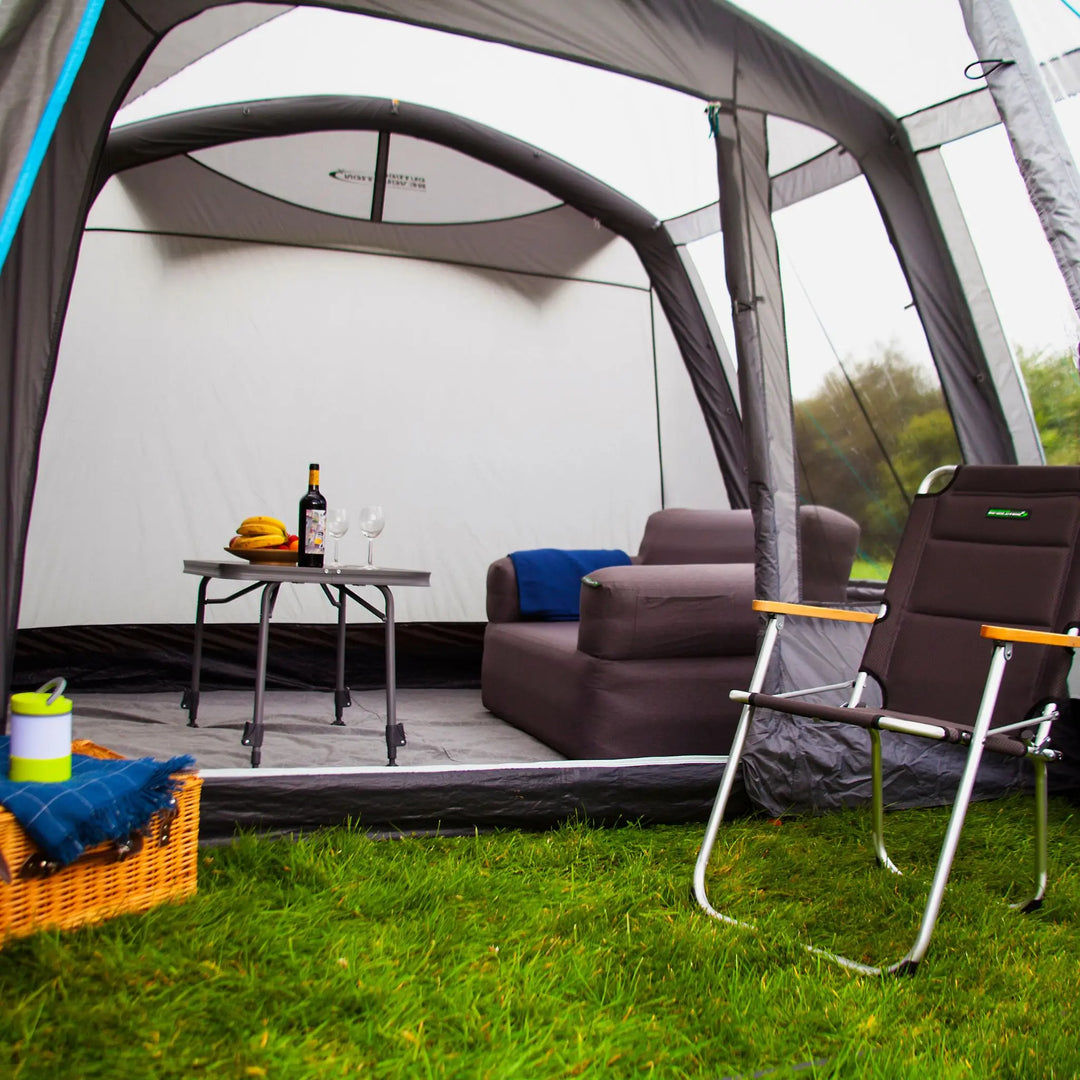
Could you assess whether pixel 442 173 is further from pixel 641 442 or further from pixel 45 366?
pixel 45 366

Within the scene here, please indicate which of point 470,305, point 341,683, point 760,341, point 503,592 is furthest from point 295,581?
point 470,305

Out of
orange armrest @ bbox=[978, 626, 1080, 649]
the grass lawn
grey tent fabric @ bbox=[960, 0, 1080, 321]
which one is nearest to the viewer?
the grass lawn

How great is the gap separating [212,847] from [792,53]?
99.0 inches

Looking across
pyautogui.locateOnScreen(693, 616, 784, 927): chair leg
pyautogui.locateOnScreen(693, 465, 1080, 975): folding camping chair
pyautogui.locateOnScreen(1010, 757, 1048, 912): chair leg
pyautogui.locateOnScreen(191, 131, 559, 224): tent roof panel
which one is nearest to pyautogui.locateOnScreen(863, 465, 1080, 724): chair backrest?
pyautogui.locateOnScreen(693, 465, 1080, 975): folding camping chair

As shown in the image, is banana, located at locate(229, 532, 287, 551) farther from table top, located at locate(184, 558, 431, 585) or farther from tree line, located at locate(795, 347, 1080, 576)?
tree line, located at locate(795, 347, 1080, 576)

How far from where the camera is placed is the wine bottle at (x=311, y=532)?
3.04 m

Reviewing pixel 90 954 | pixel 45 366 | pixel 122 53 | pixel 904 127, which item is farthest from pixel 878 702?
pixel 122 53

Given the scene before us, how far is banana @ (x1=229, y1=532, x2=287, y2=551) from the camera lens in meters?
3.07

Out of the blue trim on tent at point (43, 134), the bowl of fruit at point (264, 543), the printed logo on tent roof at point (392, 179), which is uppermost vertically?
the printed logo on tent roof at point (392, 179)

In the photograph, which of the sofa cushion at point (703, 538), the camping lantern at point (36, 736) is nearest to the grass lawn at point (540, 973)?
the camping lantern at point (36, 736)

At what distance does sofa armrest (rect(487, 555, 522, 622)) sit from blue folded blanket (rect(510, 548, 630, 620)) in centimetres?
2

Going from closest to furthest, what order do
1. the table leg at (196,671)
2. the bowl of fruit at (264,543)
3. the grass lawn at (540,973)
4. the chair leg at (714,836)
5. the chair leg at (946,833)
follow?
the grass lawn at (540,973), the chair leg at (946,833), the chair leg at (714,836), the bowl of fruit at (264,543), the table leg at (196,671)

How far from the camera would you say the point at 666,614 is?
2930mm

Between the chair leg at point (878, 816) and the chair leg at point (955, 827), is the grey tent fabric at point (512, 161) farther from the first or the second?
the chair leg at point (955, 827)
